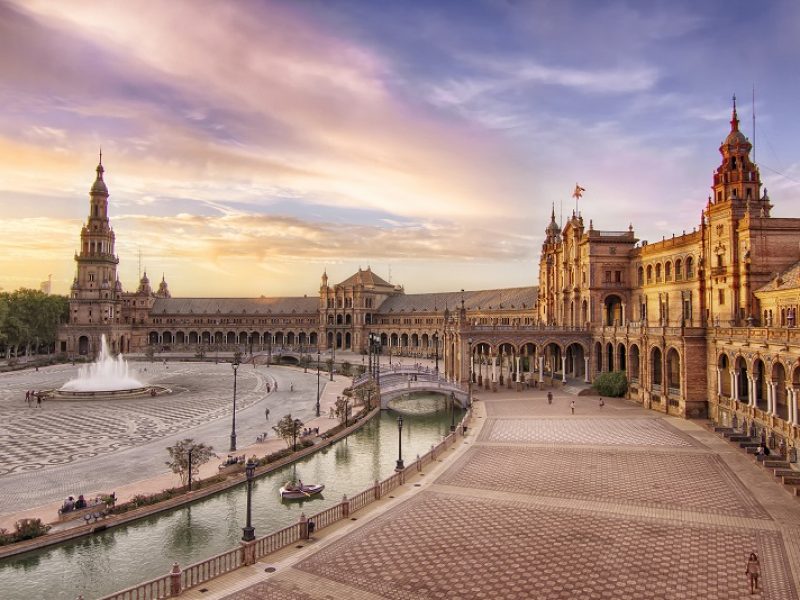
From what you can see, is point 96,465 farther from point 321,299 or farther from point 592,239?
point 321,299

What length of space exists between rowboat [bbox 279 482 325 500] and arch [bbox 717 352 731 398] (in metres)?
36.6

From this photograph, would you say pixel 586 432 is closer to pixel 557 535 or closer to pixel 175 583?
pixel 557 535

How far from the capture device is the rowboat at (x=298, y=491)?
35.5 m

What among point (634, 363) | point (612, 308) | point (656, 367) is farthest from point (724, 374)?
point (612, 308)

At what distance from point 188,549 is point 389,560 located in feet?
35.4

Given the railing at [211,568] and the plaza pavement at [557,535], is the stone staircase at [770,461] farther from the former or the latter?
the railing at [211,568]

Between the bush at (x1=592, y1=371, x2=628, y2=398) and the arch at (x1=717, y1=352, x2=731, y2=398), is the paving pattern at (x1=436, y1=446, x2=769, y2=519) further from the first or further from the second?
the bush at (x1=592, y1=371, x2=628, y2=398)

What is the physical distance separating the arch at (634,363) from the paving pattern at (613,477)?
28549mm

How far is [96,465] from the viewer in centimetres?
4000

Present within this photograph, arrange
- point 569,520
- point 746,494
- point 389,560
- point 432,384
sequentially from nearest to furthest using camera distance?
1. point 389,560
2. point 569,520
3. point 746,494
4. point 432,384

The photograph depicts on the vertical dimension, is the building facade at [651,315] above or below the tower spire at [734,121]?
below

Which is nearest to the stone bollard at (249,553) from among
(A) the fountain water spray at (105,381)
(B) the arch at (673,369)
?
(B) the arch at (673,369)

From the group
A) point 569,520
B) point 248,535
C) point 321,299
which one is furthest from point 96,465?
point 321,299

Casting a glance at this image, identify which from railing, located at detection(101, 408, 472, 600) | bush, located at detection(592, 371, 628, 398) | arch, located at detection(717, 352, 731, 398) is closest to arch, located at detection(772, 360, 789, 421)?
arch, located at detection(717, 352, 731, 398)
